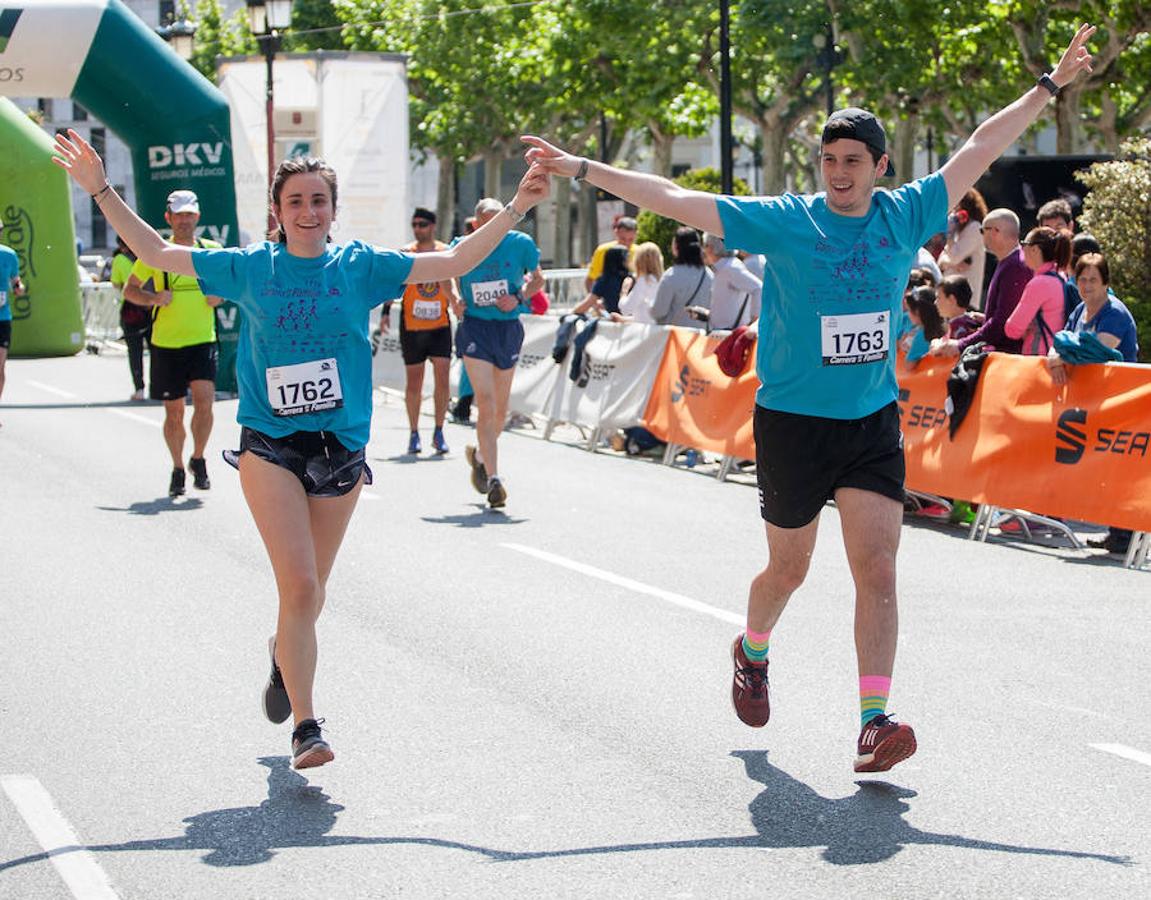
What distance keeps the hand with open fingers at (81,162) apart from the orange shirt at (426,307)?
30.9 feet

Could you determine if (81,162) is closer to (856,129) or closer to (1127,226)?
(856,129)

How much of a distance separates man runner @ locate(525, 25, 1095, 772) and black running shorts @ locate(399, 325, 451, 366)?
32.7 ft

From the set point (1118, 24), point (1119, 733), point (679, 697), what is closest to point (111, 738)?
point (679, 697)

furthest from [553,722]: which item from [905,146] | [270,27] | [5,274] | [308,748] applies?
[905,146]

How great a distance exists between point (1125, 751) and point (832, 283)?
1.87m

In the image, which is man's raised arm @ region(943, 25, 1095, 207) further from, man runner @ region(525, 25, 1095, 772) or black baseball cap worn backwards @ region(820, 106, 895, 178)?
black baseball cap worn backwards @ region(820, 106, 895, 178)

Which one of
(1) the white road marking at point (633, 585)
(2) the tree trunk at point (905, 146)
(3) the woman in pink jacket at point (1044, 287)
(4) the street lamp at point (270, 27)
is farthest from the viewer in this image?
(2) the tree trunk at point (905, 146)

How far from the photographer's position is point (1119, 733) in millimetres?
6500

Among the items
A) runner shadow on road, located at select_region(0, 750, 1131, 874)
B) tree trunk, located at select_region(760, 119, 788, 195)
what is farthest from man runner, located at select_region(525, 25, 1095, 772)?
tree trunk, located at select_region(760, 119, 788, 195)

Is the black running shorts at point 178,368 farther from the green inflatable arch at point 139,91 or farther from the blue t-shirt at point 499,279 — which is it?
the green inflatable arch at point 139,91

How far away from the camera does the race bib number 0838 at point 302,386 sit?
5852mm

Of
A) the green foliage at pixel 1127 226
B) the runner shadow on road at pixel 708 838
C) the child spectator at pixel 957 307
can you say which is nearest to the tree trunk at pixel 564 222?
the green foliage at pixel 1127 226

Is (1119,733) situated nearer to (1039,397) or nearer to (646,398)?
(1039,397)

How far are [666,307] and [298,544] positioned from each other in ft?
33.7
